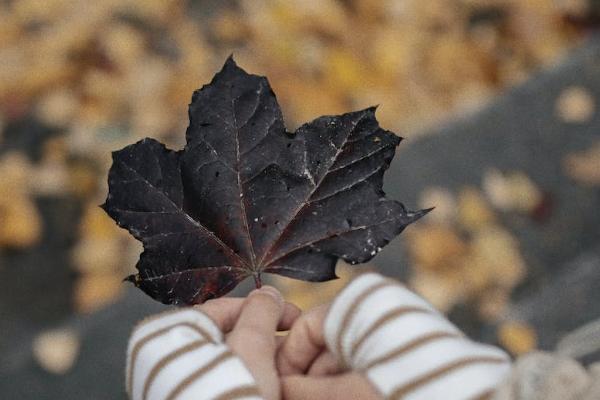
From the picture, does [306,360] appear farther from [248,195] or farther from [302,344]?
[248,195]

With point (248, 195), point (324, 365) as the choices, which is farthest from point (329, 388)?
point (248, 195)

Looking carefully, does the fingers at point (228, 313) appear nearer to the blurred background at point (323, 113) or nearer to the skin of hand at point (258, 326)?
the skin of hand at point (258, 326)

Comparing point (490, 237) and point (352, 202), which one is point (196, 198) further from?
point (490, 237)

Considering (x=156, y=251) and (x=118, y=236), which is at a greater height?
(x=118, y=236)

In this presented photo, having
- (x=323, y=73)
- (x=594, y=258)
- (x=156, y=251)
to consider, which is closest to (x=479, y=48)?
(x=323, y=73)

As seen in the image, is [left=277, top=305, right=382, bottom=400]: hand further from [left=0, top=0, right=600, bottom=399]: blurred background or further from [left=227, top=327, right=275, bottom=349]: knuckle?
[left=0, top=0, right=600, bottom=399]: blurred background

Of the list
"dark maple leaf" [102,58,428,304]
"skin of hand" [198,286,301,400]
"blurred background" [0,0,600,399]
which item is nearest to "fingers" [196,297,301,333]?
"skin of hand" [198,286,301,400]
